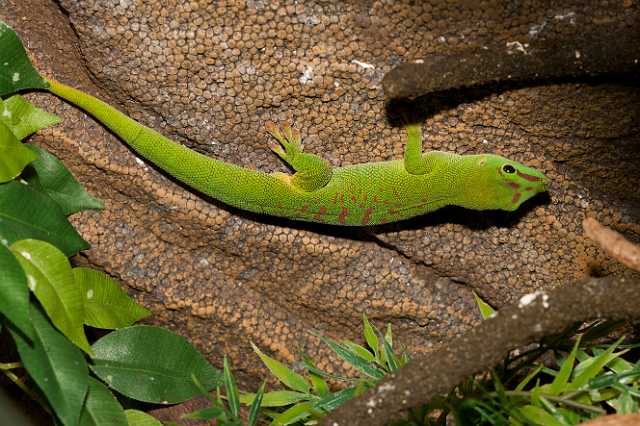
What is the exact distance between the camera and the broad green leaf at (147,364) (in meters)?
1.91

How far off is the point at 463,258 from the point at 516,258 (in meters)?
0.18

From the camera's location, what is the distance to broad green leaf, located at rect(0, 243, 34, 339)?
142 centimetres

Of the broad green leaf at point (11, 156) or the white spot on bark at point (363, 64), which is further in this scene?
the white spot on bark at point (363, 64)

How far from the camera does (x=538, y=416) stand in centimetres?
177

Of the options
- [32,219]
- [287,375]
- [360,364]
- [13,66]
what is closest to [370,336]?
[360,364]

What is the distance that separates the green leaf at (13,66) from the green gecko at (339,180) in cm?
10

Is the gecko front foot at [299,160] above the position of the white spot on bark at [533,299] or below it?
above

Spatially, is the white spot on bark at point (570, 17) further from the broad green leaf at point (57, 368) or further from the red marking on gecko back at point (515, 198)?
the broad green leaf at point (57, 368)

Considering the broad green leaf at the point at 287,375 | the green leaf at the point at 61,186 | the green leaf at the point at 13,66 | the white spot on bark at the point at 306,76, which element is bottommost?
the broad green leaf at the point at 287,375

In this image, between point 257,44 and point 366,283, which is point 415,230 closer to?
point 366,283

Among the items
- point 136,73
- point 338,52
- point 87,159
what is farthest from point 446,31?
point 87,159

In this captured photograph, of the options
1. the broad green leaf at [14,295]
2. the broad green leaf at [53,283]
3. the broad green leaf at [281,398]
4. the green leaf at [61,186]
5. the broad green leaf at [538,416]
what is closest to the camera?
the broad green leaf at [14,295]

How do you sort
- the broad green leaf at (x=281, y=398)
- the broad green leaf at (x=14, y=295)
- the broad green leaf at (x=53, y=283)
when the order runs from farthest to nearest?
the broad green leaf at (x=281, y=398) < the broad green leaf at (x=53, y=283) < the broad green leaf at (x=14, y=295)

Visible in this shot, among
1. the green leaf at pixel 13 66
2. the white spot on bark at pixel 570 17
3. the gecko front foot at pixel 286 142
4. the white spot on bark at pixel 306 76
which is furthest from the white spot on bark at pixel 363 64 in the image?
the green leaf at pixel 13 66
